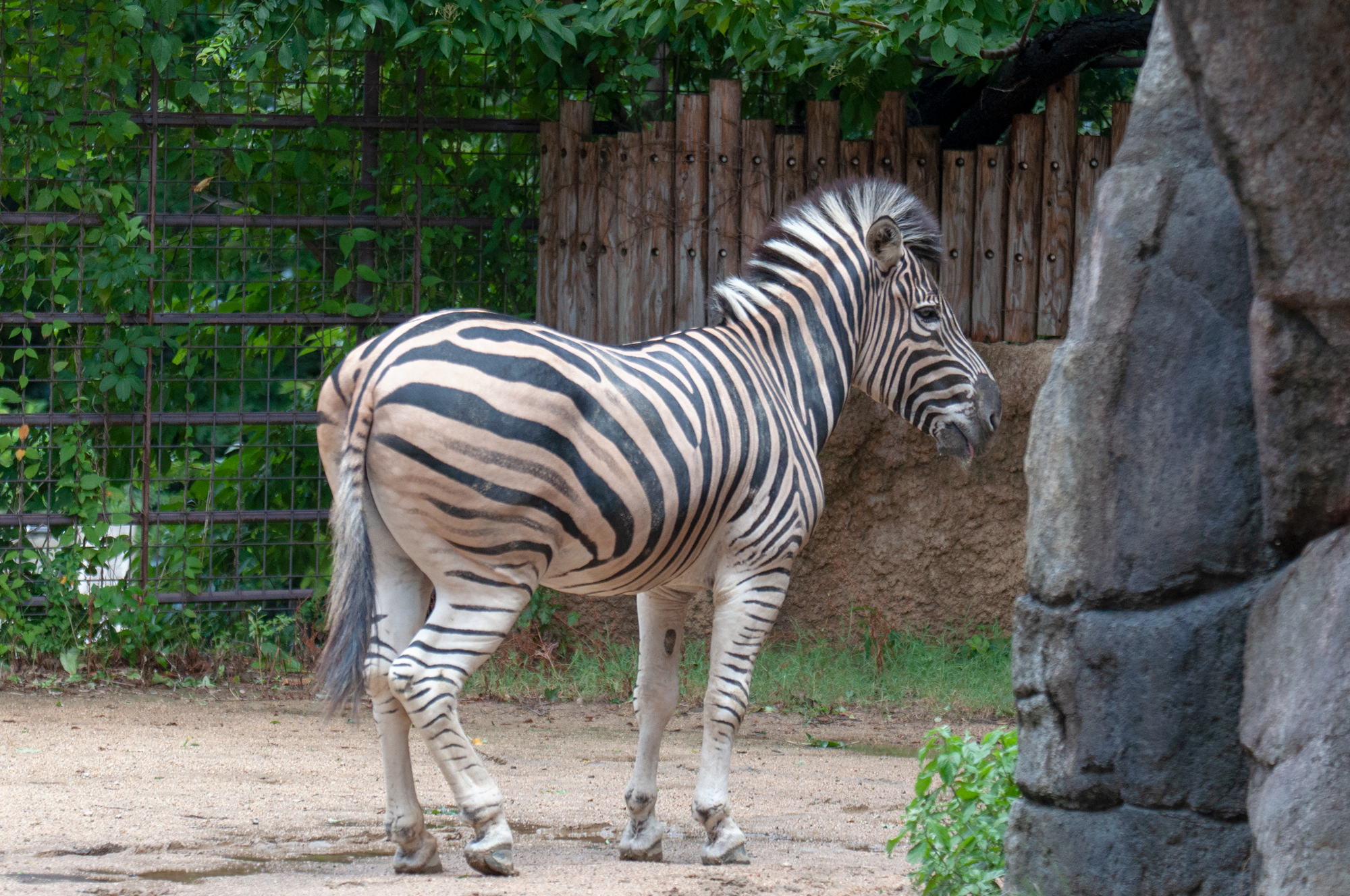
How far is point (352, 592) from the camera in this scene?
12.7 ft

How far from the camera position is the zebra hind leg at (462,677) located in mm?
3807

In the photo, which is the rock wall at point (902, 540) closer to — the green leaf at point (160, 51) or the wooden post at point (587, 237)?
the wooden post at point (587, 237)

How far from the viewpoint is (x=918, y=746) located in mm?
6211

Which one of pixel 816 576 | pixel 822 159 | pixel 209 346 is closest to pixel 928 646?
pixel 816 576

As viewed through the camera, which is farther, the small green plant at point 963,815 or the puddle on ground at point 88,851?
the puddle on ground at point 88,851

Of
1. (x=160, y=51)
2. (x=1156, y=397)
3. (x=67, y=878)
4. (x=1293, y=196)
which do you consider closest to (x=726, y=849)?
(x=67, y=878)

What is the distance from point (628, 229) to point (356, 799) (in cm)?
354

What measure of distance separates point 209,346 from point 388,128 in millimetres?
1585

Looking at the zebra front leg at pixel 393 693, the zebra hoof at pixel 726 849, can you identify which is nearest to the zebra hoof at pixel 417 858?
the zebra front leg at pixel 393 693

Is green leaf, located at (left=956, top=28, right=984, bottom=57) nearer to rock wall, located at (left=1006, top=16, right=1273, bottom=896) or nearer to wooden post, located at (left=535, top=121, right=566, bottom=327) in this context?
wooden post, located at (left=535, top=121, right=566, bottom=327)

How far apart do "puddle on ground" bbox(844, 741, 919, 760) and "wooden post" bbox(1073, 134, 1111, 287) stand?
2769 mm

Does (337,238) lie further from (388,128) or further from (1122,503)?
(1122,503)

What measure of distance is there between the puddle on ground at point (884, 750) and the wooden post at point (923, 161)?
9.65ft

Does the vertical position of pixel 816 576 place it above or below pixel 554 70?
below
